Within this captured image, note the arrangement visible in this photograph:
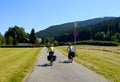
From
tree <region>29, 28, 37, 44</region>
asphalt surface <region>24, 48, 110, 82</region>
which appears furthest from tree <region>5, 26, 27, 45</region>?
asphalt surface <region>24, 48, 110, 82</region>

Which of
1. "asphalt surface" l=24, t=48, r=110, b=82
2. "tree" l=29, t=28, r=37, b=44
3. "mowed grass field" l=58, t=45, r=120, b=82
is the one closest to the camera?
"asphalt surface" l=24, t=48, r=110, b=82

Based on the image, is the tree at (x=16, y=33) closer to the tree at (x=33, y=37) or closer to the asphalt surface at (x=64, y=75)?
the tree at (x=33, y=37)

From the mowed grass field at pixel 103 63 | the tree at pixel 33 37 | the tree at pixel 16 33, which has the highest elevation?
the tree at pixel 16 33

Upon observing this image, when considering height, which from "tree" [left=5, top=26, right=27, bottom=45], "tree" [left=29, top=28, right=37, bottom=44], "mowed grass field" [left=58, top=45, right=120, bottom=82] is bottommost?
"mowed grass field" [left=58, top=45, right=120, bottom=82]

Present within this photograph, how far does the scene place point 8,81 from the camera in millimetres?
15305

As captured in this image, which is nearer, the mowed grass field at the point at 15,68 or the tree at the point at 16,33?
the mowed grass field at the point at 15,68

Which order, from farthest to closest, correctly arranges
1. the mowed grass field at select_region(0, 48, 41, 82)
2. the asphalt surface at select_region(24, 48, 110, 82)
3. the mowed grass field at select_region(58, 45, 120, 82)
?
the mowed grass field at select_region(58, 45, 120, 82) → the mowed grass field at select_region(0, 48, 41, 82) → the asphalt surface at select_region(24, 48, 110, 82)

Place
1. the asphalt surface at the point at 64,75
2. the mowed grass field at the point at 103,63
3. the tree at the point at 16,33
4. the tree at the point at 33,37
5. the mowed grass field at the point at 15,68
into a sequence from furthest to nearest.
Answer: the tree at the point at 16,33 < the tree at the point at 33,37 < the mowed grass field at the point at 103,63 < the mowed grass field at the point at 15,68 < the asphalt surface at the point at 64,75

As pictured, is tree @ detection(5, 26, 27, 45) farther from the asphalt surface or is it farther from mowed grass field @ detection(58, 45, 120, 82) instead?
the asphalt surface

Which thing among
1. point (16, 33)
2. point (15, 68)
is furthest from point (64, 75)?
point (16, 33)

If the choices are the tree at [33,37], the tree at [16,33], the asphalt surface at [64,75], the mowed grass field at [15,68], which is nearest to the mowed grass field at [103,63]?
the asphalt surface at [64,75]

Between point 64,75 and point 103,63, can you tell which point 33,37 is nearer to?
point 103,63

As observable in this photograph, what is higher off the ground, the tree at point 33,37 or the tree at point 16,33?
the tree at point 16,33

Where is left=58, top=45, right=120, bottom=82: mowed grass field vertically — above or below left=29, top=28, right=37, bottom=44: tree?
below
